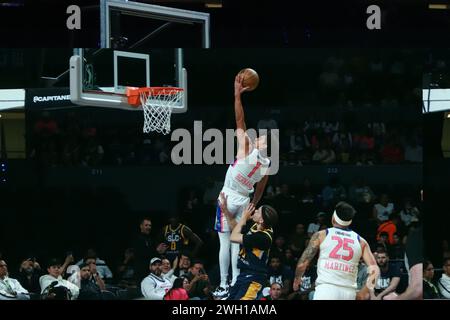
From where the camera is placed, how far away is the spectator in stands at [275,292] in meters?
12.4

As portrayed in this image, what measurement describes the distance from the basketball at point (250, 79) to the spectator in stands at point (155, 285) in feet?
7.56

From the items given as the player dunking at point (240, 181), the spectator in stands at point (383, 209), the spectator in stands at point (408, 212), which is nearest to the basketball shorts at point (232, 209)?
the player dunking at point (240, 181)

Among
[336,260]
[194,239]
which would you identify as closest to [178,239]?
[194,239]

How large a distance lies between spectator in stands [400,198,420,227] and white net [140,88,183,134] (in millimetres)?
2870

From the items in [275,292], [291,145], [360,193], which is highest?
[291,145]

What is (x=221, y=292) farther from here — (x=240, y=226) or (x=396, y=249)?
(x=396, y=249)

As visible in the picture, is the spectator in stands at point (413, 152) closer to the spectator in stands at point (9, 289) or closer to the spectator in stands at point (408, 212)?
the spectator in stands at point (408, 212)

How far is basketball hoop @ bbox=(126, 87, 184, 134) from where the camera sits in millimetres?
12508

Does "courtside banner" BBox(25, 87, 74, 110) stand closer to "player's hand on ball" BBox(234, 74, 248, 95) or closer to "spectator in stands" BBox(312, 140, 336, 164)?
"player's hand on ball" BBox(234, 74, 248, 95)

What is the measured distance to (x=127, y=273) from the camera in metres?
12.5

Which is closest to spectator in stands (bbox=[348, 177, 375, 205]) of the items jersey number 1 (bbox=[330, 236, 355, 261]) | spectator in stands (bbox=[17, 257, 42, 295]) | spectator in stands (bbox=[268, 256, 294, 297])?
jersey number 1 (bbox=[330, 236, 355, 261])

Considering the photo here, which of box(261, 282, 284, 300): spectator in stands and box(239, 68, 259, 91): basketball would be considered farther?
box(239, 68, 259, 91): basketball

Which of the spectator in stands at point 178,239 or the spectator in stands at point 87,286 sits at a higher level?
the spectator in stands at point 178,239

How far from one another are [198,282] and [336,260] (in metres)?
1.58
